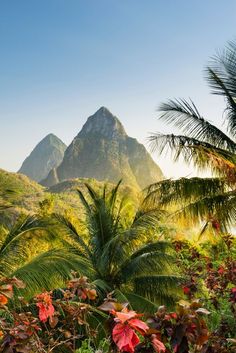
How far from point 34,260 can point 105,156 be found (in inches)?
4964

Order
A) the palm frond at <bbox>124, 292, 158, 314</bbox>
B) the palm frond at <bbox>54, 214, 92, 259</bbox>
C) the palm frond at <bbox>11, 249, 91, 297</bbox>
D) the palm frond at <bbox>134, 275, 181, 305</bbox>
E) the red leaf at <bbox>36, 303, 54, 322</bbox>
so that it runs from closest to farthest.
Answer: the red leaf at <bbox>36, 303, 54, 322</bbox>
the palm frond at <bbox>11, 249, 91, 297</bbox>
the palm frond at <bbox>124, 292, 158, 314</bbox>
the palm frond at <bbox>134, 275, 181, 305</bbox>
the palm frond at <bbox>54, 214, 92, 259</bbox>

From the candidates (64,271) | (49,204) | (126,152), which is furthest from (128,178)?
(64,271)

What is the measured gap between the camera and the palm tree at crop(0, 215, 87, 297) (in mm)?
8141

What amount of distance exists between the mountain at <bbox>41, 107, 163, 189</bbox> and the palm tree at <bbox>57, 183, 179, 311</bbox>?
10876 cm

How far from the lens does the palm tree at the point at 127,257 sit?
1031 centimetres

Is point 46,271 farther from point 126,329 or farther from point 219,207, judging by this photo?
point 126,329

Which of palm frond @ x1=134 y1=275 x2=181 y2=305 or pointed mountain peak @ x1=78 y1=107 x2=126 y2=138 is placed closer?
palm frond @ x1=134 y1=275 x2=181 y2=305

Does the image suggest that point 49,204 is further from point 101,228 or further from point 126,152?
point 126,152

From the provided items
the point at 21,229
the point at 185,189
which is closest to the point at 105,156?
the point at 185,189

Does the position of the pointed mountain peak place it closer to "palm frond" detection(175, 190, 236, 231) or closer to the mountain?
the mountain

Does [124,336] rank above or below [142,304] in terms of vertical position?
above

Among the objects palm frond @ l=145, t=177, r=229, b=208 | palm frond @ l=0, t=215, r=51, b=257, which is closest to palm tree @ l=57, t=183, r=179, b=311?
palm frond @ l=145, t=177, r=229, b=208

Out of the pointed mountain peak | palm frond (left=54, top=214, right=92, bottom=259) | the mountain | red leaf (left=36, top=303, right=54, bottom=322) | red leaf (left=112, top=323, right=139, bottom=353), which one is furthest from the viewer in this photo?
the pointed mountain peak

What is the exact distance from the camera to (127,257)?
10.9m
